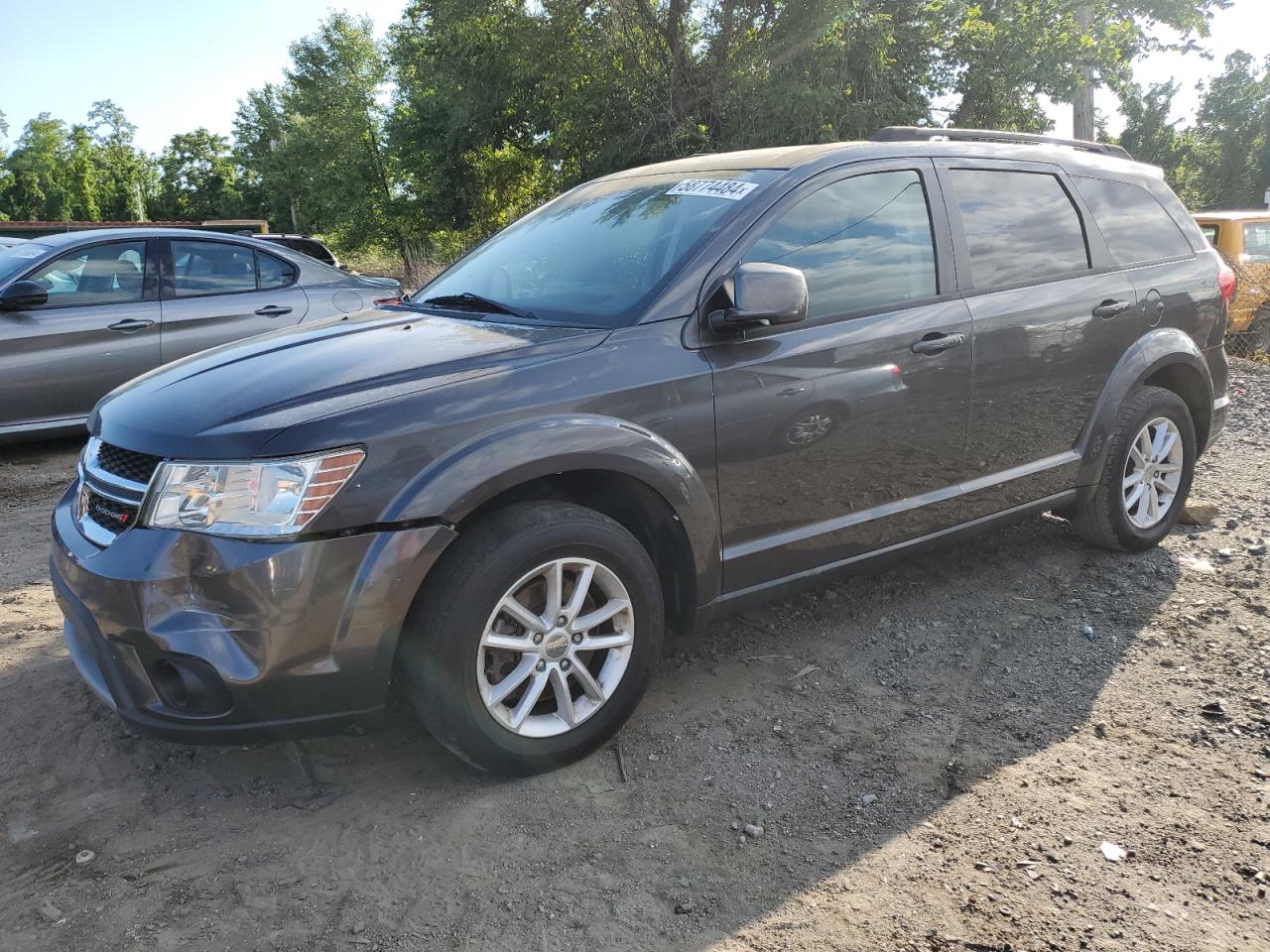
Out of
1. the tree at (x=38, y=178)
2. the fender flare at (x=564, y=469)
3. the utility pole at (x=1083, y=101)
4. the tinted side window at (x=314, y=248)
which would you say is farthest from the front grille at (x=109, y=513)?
the tree at (x=38, y=178)

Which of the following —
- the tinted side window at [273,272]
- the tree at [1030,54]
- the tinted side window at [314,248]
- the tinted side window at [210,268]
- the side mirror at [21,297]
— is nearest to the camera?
the side mirror at [21,297]

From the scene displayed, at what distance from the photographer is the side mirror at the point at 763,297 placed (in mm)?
3031

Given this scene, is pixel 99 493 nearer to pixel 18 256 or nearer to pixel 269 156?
pixel 18 256

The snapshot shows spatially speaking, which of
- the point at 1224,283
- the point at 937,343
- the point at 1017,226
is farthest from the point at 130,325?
the point at 1224,283

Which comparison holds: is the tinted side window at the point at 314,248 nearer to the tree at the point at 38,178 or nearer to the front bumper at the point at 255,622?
the front bumper at the point at 255,622

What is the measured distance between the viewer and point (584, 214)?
391cm

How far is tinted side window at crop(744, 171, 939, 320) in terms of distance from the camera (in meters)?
3.42

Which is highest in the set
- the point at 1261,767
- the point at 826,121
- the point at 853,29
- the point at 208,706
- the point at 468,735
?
the point at 853,29

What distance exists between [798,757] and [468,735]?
1021 millimetres

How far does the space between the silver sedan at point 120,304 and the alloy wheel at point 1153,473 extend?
4691mm

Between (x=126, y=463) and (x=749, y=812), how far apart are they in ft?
6.47

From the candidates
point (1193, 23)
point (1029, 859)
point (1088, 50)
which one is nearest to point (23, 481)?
point (1029, 859)

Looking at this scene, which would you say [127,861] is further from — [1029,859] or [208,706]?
[1029,859]

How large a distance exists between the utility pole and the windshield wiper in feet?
56.6
